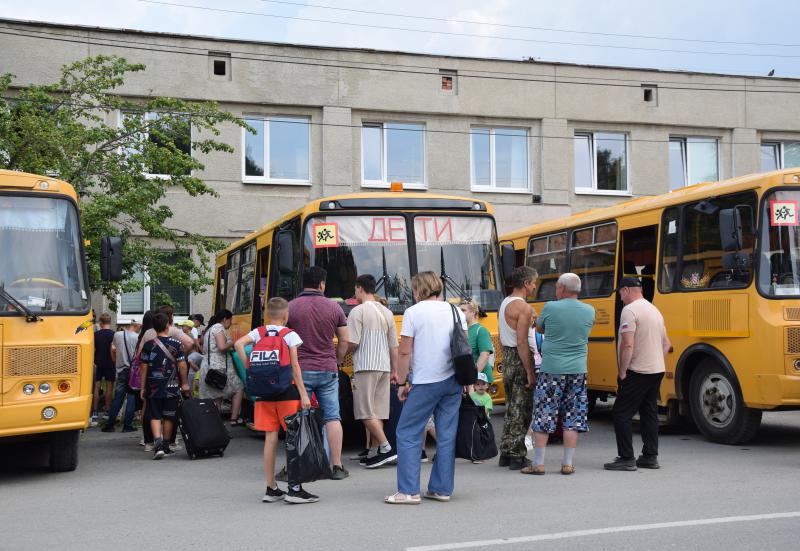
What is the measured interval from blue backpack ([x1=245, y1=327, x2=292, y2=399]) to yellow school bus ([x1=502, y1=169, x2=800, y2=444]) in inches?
206

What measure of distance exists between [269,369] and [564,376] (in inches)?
114

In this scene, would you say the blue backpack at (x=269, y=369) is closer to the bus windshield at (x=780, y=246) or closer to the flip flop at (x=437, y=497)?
the flip flop at (x=437, y=497)

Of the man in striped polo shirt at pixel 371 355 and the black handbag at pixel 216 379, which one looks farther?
the black handbag at pixel 216 379

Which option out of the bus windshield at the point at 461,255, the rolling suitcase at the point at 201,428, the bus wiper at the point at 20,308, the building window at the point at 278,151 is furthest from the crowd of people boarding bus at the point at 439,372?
the building window at the point at 278,151

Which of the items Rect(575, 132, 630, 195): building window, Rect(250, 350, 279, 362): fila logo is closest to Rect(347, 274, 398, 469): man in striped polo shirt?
Rect(250, 350, 279, 362): fila logo

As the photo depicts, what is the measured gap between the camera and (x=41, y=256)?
960 centimetres

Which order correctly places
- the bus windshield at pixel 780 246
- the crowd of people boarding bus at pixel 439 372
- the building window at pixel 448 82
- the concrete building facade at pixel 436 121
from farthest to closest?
the building window at pixel 448 82, the concrete building facade at pixel 436 121, the bus windshield at pixel 780 246, the crowd of people boarding bus at pixel 439 372

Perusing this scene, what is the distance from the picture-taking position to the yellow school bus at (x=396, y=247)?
11.1 m

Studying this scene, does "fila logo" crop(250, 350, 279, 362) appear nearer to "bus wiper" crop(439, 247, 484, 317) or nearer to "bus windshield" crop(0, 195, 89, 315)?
"bus windshield" crop(0, 195, 89, 315)

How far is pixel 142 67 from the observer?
18.0 m

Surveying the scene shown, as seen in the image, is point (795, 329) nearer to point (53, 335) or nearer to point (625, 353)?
point (625, 353)

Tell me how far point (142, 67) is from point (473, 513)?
1334 cm

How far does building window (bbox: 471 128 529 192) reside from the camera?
25.0m

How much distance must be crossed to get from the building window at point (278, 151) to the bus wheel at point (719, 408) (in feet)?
46.3
